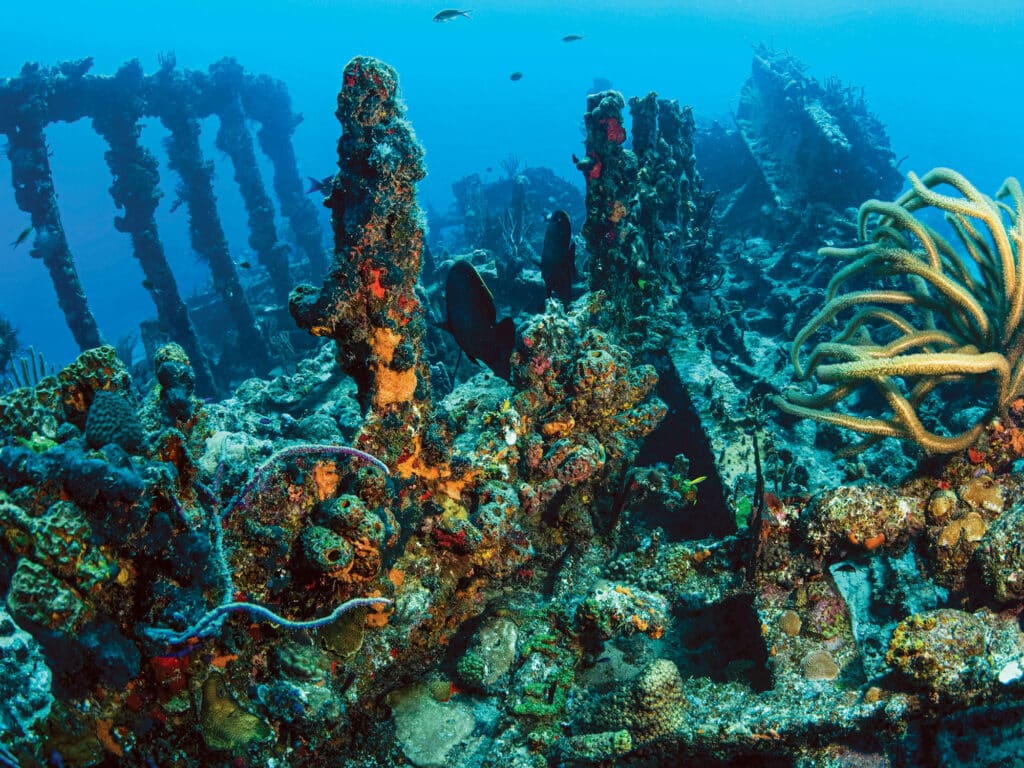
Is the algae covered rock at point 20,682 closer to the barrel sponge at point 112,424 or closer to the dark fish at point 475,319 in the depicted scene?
the barrel sponge at point 112,424

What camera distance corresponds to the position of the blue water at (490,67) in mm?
73812

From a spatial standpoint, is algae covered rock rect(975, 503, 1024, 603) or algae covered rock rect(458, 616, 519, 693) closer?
algae covered rock rect(975, 503, 1024, 603)

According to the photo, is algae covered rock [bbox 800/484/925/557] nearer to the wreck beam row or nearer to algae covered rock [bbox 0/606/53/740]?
algae covered rock [bbox 0/606/53/740]

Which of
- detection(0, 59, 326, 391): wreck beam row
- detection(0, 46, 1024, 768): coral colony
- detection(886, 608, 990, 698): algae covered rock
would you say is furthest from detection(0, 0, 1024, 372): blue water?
detection(886, 608, 990, 698): algae covered rock

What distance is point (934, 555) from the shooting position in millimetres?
3213

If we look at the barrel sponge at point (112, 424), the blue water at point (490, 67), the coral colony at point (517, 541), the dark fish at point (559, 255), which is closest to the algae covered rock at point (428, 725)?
the coral colony at point (517, 541)

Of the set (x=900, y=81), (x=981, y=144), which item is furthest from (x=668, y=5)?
(x=981, y=144)

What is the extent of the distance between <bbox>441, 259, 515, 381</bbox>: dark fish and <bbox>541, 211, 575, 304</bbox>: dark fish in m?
1.63

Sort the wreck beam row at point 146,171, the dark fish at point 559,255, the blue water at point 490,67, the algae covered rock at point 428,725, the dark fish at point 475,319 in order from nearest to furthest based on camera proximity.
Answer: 1. the algae covered rock at point 428,725
2. the dark fish at point 475,319
3. the dark fish at point 559,255
4. the wreck beam row at point 146,171
5. the blue water at point 490,67

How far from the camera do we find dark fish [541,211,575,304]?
505 cm

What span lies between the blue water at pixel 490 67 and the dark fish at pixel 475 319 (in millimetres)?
61978

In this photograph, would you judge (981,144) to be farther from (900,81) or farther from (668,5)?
(668,5)

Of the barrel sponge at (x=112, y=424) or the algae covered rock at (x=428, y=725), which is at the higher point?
the barrel sponge at (x=112, y=424)

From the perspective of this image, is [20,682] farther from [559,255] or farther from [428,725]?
[559,255]
